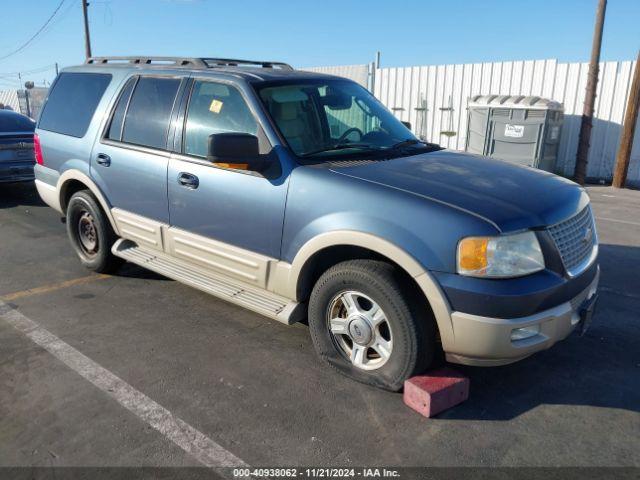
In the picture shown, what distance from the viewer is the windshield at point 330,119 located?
3721 mm

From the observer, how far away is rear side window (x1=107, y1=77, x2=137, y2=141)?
463 centimetres

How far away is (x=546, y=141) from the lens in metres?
12.1

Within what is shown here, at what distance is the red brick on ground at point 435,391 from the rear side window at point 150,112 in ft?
8.81

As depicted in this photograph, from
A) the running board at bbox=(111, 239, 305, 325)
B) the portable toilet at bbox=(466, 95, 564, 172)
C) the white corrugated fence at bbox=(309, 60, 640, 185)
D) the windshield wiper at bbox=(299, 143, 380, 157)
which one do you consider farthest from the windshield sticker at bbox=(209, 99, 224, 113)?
the white corrugated fence at bbox=(309, 60, 640, 185)

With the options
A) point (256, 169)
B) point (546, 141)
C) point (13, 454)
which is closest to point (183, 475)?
point (13, 454)

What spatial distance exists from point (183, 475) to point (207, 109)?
2597 millimetres

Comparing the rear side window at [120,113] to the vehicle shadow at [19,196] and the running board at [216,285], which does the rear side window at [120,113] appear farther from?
the vehicle shadow at [19,196]

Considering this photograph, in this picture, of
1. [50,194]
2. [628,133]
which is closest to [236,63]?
[50,194]

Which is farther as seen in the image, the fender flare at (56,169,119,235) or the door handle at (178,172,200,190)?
the fender flare at (56,169,119,235)

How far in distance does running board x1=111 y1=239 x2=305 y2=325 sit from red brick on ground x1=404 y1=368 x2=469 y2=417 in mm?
925

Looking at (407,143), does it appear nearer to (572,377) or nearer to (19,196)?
(572,377)

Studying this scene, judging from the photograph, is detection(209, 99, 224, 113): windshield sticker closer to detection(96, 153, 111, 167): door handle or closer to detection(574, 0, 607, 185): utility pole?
detection(96, 153, 111, 167): door handle

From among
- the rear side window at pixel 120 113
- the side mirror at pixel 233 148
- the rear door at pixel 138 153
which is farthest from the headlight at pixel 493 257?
the rear side window at pixel 120 113

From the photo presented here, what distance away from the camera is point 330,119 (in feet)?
13.5
